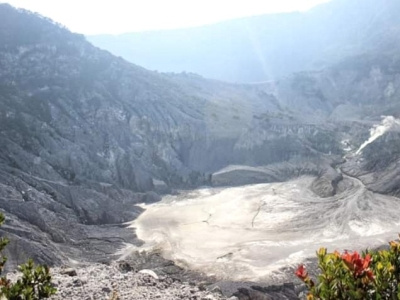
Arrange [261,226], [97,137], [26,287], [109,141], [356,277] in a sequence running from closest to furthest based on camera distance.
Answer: [356,277] → [26,287] → [261,226] → [97,137] → [109,141]

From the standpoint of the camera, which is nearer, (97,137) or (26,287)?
(26,287)

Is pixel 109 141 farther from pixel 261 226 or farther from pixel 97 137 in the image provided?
pixel 261 226

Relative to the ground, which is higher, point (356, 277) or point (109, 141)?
point (356, 277)

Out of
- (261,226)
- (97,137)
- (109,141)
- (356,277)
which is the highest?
(356,277)

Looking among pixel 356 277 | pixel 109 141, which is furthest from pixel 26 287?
pixel 109 141

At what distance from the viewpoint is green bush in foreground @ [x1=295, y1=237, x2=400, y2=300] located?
5.51 m

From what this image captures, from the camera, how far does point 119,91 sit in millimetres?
80625

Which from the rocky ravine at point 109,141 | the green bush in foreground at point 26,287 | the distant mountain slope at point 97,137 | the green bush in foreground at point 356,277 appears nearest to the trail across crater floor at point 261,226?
the rocky ravine at point 109,141

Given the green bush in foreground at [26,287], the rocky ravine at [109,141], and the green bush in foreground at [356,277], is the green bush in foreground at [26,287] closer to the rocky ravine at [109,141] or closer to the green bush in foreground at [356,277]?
the green bush in foreground at [356,277]

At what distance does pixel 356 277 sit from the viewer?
5.54 m

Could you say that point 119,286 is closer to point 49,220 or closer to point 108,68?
point 49,220

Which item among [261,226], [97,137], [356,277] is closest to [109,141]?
[97,137]

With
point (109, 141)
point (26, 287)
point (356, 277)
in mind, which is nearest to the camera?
point (356, 277)

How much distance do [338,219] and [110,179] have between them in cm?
3114
